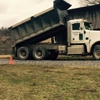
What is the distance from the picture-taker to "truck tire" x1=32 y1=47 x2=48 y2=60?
18.3m

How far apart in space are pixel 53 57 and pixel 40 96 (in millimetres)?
13878

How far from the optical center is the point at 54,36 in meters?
19.0

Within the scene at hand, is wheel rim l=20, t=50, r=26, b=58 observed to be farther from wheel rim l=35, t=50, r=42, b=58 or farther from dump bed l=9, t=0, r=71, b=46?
wheel rim l=35, t=50, r=42, b=58

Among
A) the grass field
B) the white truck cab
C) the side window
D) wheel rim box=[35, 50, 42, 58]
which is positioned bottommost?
the grass field

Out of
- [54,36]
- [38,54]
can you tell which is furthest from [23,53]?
[54,36]

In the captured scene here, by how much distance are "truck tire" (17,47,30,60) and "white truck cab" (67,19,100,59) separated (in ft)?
11.3

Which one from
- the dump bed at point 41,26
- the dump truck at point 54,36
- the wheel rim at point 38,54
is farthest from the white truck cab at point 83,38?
the wheel rim at point 38,54

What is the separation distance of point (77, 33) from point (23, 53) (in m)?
4.82

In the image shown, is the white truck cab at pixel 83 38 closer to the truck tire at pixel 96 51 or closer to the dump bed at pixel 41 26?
the truck tire at pixel 96 51

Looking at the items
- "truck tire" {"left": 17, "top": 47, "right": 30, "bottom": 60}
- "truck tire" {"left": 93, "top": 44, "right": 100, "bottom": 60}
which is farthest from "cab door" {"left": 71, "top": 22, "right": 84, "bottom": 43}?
"truck tire" {"left": 17, "top": 47, "right": 30, "bottom": 60}

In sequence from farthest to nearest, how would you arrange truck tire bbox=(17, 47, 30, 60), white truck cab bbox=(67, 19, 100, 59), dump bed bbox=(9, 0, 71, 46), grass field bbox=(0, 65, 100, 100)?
truck tire bbox=(17, 47, 30, 60) < dump bed bbox=(9, 0, 71, 46) < white truck cab bbox=(67, 19, 100, 59) < grass field bbox=(0, 65, 100, 100)

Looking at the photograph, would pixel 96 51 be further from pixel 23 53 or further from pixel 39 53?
pixel 23 53

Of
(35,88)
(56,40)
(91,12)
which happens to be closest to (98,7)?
(91,12)

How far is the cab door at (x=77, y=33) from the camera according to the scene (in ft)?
56.1
